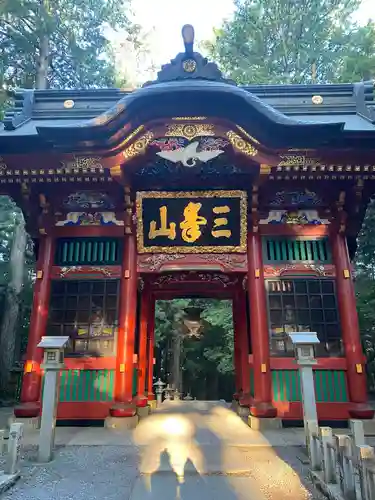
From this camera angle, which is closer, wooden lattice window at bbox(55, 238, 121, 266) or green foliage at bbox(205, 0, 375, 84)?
wooden lattice window at bbox(55, 238, 121, 266)

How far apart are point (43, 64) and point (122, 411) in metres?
16.7

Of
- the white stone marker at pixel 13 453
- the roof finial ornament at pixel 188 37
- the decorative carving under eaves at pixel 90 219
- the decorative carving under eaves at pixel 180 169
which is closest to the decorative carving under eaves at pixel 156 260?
the decorative carving under eaves at pixel 90 219

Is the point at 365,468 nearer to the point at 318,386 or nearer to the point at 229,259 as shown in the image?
the point at 318,386

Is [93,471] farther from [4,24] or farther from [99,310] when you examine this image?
[4,24]

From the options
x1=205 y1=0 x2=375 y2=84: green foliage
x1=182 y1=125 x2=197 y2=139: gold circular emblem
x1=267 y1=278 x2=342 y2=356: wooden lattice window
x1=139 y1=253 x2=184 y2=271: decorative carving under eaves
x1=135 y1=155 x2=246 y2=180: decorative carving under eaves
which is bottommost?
x1=267 y1=278 x2=342 y2=356: wooden lattice window

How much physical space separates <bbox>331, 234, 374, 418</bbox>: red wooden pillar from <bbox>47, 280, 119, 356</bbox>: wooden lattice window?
16.9 feet

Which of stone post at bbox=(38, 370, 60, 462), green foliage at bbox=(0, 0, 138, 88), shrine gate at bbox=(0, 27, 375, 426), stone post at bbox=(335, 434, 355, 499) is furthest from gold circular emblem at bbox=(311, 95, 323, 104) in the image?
green foliage at bbox=(0, 0, 138, 88)

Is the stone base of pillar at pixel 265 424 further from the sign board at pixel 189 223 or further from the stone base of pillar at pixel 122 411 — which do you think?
the sign board at pixel 189 223

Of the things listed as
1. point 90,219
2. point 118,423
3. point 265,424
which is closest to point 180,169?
point 90,219

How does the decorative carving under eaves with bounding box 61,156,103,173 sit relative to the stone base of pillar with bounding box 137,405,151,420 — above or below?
above

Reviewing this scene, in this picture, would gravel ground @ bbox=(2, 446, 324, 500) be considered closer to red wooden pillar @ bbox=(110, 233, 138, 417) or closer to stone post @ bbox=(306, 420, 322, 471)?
stone post @ bbox=(306, 420, 322, 471)

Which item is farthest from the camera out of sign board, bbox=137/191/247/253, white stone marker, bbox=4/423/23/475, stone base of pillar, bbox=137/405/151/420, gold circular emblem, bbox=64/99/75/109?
gold circular emblem, bbox=64/99/75/109

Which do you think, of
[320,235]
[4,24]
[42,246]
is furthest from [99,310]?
Result: [4,24]

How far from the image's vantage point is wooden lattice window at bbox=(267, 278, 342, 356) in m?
7.70
